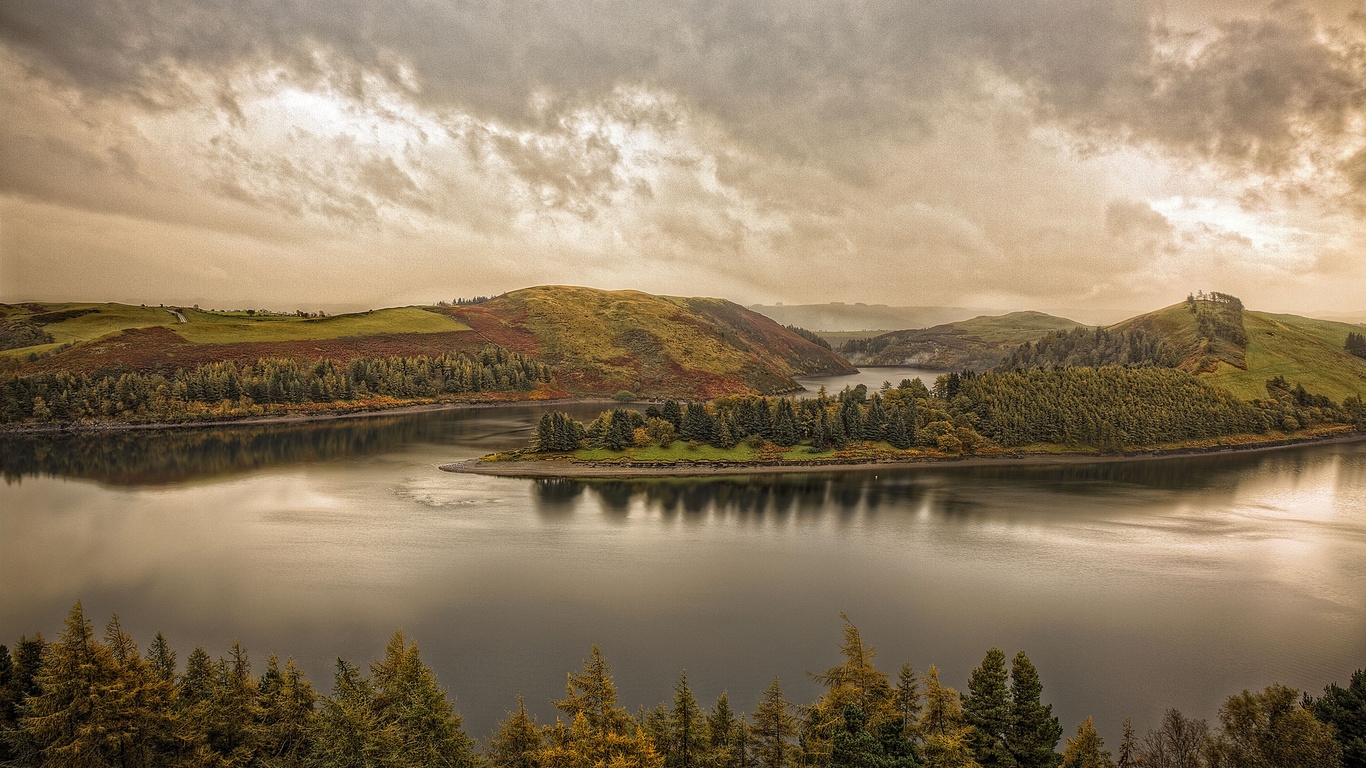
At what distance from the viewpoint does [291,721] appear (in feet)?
55.5

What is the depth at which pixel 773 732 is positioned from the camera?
17.0 metres

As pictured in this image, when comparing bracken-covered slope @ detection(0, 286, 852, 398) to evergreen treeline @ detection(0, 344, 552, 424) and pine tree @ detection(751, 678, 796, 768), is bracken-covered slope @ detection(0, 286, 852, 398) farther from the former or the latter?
pine tree @ detection(751, 678, 796, 768)

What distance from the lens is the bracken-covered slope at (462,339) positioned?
373ft

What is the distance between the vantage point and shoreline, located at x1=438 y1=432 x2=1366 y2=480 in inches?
2532

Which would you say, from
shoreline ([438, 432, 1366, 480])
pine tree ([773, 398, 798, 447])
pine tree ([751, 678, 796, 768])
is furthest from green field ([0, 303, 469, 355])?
pine tree ([751, 678, 796, 768])

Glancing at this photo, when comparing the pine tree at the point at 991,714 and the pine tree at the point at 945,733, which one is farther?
the pine tree at the point at 991,714

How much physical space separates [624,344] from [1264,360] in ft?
443

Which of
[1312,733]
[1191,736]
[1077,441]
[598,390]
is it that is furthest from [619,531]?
[598,390]

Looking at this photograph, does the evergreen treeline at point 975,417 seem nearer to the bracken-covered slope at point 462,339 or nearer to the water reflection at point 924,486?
the water reflection at point 924,486

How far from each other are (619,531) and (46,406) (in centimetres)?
10052

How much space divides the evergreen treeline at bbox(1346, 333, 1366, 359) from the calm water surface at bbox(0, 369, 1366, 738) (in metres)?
106

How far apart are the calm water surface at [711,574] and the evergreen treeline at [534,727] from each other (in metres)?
6.29

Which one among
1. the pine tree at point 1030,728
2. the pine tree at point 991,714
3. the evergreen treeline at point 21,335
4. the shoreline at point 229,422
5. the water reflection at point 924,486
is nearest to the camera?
the pine tree at point 991,714

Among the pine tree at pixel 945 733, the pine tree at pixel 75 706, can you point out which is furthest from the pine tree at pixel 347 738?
the pine tree at pixel 945 733
